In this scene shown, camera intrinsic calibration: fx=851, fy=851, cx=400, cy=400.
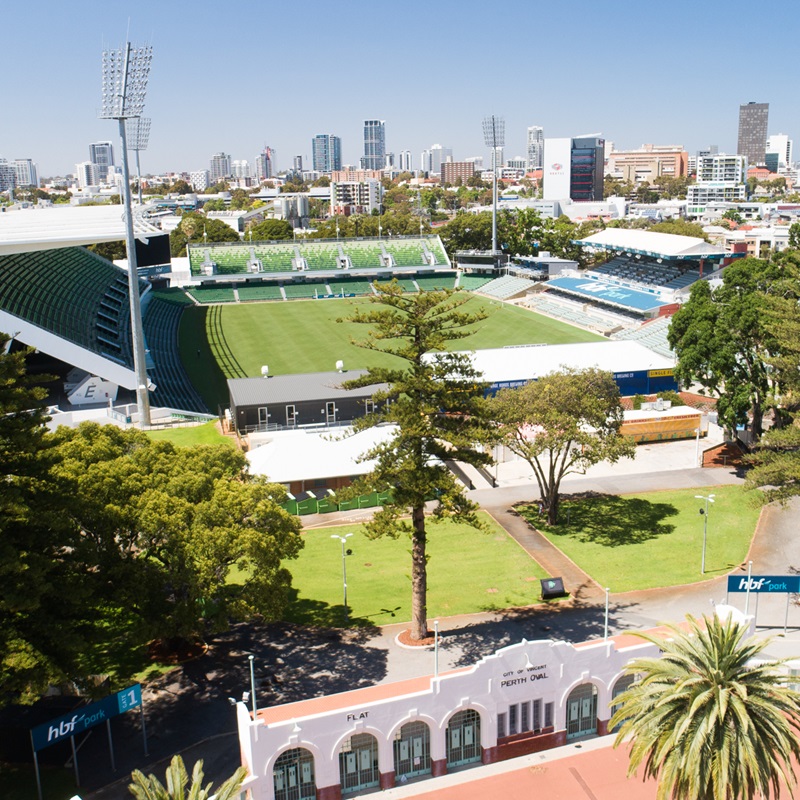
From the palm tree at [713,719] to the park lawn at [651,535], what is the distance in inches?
568

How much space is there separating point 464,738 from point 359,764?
2815 millimetres

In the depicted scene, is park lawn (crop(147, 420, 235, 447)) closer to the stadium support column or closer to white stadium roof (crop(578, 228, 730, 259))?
the stadium support column

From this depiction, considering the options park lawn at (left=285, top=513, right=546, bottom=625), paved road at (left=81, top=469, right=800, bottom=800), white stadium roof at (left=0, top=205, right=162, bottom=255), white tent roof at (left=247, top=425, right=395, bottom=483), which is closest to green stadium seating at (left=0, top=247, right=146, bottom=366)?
white stadium roof at (left=0, top=205, right=162, bottom=255)

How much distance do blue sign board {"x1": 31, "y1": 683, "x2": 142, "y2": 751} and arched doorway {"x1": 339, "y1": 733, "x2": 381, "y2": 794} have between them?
5.45 m

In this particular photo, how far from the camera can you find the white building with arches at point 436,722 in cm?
1989

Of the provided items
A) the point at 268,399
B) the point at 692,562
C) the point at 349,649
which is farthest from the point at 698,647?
the point at 268,399

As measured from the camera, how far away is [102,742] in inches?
874

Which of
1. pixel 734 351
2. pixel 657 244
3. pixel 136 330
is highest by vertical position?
pixel 657 244

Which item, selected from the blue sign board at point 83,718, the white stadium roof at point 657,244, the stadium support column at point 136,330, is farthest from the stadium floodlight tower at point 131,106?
the white stadium roof at point 657,244

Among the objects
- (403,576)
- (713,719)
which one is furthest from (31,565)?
(403,576)

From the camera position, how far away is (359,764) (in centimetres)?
2072

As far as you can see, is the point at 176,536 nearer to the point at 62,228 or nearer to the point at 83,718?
the point at 83,718

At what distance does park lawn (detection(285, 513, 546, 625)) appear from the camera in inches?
1156

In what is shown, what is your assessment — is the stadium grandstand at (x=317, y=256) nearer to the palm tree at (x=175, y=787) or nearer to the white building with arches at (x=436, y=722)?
the white building with arches at (x=436, y=722)
